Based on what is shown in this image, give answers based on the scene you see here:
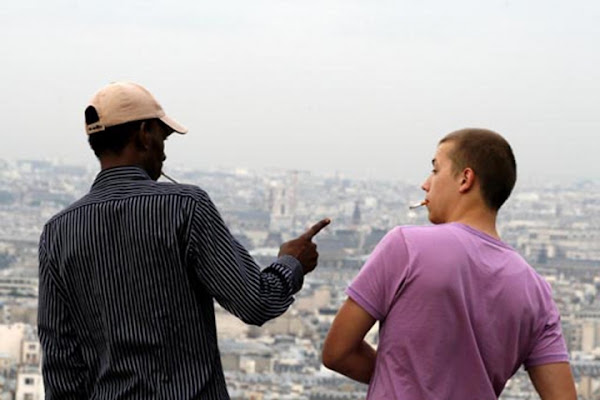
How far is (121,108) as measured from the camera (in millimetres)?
1563

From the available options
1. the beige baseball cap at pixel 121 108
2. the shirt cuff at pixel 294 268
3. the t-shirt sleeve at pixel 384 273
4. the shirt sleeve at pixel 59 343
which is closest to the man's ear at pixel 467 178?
the t-shirt sleeve at pixel 384 273

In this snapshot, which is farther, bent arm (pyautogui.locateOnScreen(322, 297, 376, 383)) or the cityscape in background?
the cityscape in background

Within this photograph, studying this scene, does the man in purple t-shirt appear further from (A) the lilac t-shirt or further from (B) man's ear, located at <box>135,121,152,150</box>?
(B) man's ear, located at <box>135,121,152,150</box>

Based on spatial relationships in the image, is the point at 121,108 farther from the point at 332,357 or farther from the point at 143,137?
the point at 332,357

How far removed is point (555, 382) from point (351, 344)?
0.23 metres

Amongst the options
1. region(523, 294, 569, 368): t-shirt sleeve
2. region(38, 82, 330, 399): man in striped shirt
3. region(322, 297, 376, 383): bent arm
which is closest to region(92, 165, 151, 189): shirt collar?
region(38, 82, 330, 399): man in striped shirt

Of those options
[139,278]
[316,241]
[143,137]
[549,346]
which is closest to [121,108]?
[143,137]

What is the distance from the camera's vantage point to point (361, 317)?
149 centimetres

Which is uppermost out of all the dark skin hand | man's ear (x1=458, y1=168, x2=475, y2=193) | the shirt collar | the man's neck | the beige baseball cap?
the beige baseball cap

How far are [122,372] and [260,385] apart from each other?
21700 mm

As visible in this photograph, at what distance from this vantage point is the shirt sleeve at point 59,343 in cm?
158

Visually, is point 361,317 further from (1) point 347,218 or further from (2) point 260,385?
(1) point 347,218

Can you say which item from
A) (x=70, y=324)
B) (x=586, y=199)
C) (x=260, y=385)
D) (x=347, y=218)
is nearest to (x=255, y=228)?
(x=347, y=218)

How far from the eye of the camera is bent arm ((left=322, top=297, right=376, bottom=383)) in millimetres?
1491
